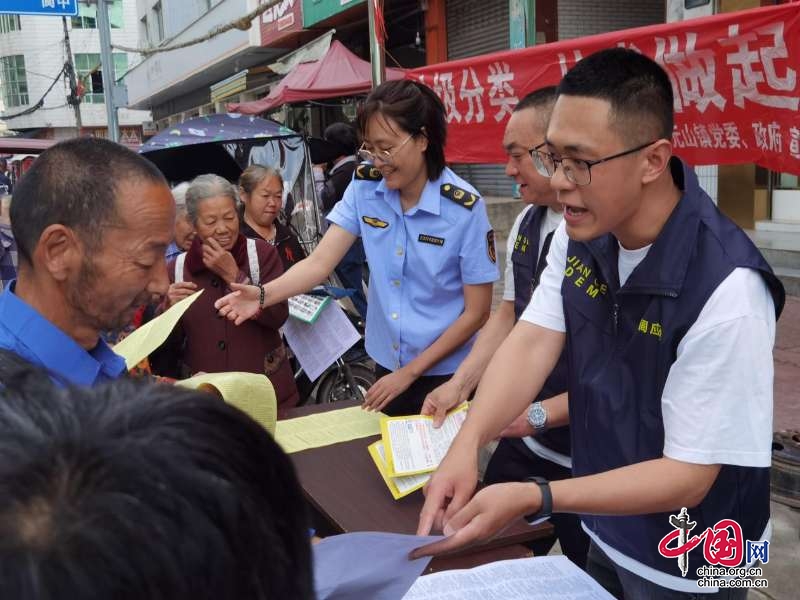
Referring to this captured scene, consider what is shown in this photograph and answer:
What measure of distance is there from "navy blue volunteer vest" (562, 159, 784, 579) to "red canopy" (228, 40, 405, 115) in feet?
23.8

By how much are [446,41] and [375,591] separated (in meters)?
10.9

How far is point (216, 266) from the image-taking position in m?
2.67

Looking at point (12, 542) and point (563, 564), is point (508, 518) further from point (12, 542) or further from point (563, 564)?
point (12, 542)

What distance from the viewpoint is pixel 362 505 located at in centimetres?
165

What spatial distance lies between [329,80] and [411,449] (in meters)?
7.88

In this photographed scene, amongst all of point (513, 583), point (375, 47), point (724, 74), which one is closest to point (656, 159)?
point (513, 583)

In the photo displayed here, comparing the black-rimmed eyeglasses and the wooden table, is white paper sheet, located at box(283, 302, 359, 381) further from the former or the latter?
the black-rimmed eyeglasses

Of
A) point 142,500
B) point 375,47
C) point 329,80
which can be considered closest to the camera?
point 142,500

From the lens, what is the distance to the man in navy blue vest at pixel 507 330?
1.90 m

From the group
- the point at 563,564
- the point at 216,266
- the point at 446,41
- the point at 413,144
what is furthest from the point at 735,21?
the point at 446,41

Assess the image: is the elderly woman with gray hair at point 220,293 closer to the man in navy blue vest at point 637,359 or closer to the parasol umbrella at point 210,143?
the man in navy blue vest at point 637,359

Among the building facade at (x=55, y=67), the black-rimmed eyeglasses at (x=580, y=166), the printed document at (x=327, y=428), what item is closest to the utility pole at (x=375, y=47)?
the printed document at (x=327, y=428)

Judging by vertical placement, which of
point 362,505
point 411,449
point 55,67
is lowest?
point 362,505

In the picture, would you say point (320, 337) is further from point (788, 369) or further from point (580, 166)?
point (788, 369)
